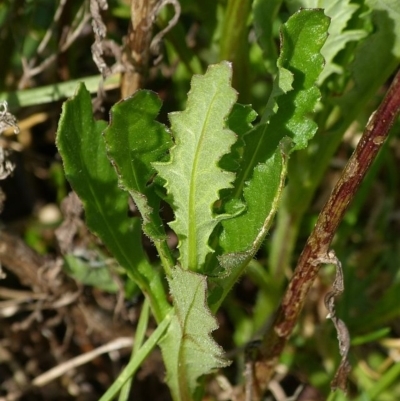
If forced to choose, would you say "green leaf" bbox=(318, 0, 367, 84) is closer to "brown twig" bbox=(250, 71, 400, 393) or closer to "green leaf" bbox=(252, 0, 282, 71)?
"green leaf" bbox=(252, 0, 282, 71)

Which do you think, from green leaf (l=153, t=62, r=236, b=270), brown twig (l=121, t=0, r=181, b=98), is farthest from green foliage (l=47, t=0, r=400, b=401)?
brown twig (l=121, t=0, r=181, b=98)

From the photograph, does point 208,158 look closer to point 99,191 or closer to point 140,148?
point 140,148

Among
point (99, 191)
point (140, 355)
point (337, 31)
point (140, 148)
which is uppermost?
point (337, 31)

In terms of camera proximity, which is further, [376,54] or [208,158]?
[376,54]

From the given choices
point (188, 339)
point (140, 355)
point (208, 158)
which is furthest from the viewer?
point (140, 355)

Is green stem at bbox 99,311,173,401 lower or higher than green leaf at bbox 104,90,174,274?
lower

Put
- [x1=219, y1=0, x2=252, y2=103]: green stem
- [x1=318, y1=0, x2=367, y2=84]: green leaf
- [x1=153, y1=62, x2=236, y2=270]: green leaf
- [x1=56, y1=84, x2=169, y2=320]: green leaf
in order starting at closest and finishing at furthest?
1. [x1=153, y1=62, x2=236, y2=270]: green leaf
2. [x1=56, y1=84, x2=169, y2=320]: green leaf
3. [x1=318, y1=0, x2=367, y2=84]: green leaf
4. [x1=219, y1=0, x2=252, y2=103]: green stem

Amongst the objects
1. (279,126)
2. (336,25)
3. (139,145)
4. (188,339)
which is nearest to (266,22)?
(336,25)
